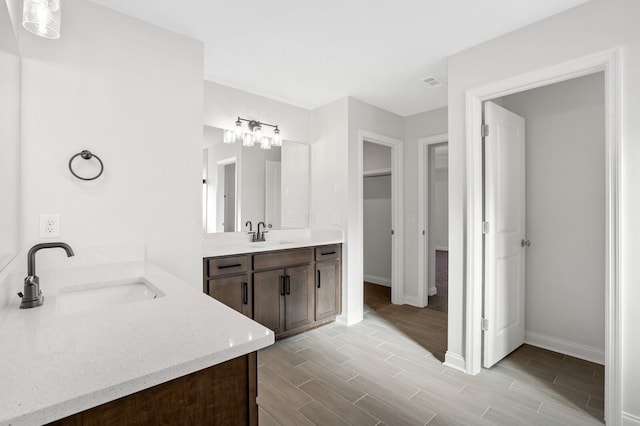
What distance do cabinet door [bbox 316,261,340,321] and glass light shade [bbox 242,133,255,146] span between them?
1.42 metres

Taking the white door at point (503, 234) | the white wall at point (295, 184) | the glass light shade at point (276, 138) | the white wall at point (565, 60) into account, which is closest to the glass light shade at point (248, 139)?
the glass light shade at point (276, 138)

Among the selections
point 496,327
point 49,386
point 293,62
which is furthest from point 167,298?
point 496,327

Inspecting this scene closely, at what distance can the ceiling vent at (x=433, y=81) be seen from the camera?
3.01 meters

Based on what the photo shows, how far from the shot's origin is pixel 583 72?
193 centimetres

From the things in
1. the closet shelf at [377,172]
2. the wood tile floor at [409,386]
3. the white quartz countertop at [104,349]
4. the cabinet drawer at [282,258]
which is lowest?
the wood tile floor at [409,386]

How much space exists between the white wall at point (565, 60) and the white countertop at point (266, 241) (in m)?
1.36

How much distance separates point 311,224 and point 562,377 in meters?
2.62

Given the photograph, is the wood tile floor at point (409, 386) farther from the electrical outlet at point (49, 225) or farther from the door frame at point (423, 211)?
the electrical outlet at point (49, 225)

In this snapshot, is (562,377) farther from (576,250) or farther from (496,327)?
(576,250)

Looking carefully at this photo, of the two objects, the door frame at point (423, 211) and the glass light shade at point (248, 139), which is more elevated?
the glass light shade at point (248, 139)

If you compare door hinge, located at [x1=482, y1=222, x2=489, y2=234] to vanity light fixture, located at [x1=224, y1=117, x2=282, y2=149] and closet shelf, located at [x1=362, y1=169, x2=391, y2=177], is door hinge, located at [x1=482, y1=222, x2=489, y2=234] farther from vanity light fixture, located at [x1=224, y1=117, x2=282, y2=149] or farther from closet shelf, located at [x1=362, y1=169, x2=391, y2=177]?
closet shelf, located at [x1=362, y1=169, x2=391, y2=177]

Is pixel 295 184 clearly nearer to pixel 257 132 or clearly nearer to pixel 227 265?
pixel 257 132

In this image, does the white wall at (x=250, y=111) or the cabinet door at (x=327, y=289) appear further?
the cabinet door at (x=327, y=289)

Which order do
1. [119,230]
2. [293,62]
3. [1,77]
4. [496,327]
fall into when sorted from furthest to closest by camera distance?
1. [293,62]
2. [496,327]
3. [119,230]
4. [1,77]
